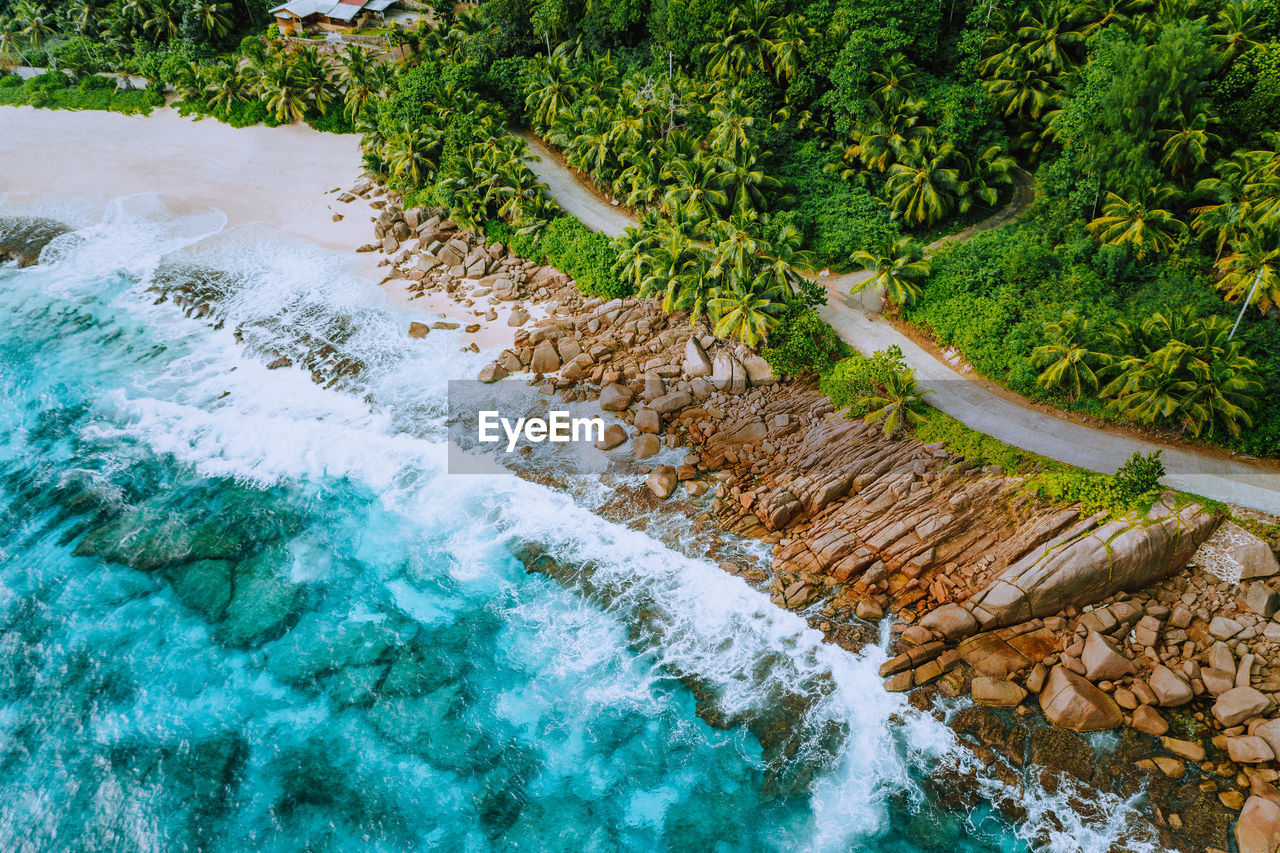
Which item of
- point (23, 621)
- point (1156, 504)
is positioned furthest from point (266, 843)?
point (1156, 504)

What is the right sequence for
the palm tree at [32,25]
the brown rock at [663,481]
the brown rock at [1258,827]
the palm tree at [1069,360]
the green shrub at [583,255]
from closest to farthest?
the brown rock at [1258,827] < the palm tree at [1069,360] < the brown rock at [663,481] < the green shrub at [583,255] < the palm tree at [32,25]

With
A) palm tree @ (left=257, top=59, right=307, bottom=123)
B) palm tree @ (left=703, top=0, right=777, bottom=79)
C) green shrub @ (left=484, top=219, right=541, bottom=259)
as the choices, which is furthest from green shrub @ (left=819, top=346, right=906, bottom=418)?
palm tree @ (left=257, top=59, right=307, bottom=123)

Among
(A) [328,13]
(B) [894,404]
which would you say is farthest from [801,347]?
(A) [328,13]

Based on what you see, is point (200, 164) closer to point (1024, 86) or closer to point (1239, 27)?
point (1024, 86)

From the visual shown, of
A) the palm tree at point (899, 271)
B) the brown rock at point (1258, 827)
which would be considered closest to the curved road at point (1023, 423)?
the palm tree at point (899, 271)

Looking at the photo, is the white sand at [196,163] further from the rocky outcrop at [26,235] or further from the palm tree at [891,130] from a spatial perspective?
the palm tree at [891,130]

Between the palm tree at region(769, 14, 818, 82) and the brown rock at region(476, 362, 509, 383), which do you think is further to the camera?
the palm tree at region(769, 14, 818, 82)

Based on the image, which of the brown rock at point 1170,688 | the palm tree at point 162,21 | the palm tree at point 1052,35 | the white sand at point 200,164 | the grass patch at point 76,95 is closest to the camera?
the brown rock at point 1170,688

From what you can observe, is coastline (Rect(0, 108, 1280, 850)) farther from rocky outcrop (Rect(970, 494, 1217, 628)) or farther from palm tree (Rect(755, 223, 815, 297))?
rocky outcrop (Rect(970, 494, 1217, 628))
